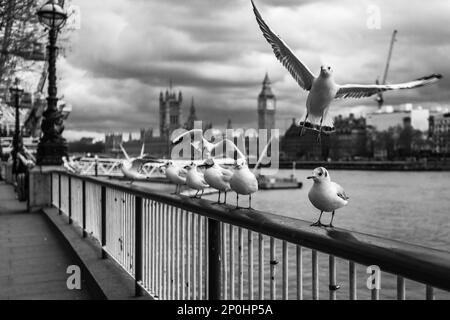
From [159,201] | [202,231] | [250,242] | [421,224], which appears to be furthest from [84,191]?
[421,224]

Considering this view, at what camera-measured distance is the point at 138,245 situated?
539 cm

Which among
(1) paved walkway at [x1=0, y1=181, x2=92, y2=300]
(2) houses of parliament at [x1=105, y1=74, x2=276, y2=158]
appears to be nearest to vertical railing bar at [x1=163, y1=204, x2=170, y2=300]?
(1) paved walkway at [x1=0, y1=181, x2=92, y2=300]

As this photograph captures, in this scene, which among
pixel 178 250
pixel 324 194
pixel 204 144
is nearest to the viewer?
pixel 324 194

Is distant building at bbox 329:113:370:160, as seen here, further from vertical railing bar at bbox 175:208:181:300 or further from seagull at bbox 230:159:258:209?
seagull at bbox 230:159:258:209

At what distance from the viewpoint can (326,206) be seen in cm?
242

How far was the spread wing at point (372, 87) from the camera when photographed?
6.84 feet

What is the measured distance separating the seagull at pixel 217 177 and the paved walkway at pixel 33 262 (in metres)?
2.75

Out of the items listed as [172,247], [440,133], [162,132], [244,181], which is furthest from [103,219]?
[440,133]

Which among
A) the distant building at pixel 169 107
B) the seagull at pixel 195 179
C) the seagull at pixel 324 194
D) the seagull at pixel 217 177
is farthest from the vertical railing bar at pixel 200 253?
the distant building at pixel 169 107

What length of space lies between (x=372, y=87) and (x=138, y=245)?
149 inches

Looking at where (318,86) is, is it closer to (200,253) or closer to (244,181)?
(244,181)

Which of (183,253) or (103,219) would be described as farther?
(103,219)

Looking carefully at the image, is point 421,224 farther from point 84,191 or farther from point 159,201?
point 159,201

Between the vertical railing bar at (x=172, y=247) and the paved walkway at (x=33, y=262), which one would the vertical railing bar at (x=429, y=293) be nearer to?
the vertical railing bar at (x=172, y=247)
